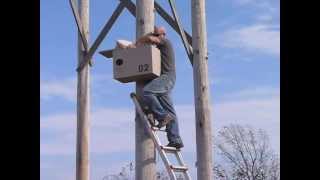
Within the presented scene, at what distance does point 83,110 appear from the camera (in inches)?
285

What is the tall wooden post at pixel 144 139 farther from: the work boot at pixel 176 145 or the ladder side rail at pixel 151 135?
the work boot at pixel 176 145

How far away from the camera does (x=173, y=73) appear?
17.3 feet

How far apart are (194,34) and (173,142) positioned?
1720 mm

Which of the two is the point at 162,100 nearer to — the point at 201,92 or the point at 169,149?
the point at 169,149

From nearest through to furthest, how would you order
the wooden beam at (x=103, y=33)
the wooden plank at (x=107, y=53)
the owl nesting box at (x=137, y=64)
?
the owl nesting box at (x=137, y=64) < the wooden plank at (x=107, y=53) < the wooden beam at (x=103, y=33)

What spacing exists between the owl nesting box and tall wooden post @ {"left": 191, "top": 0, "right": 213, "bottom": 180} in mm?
1358

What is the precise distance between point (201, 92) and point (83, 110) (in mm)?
1686

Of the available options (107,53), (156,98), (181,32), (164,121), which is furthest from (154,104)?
(181,32)

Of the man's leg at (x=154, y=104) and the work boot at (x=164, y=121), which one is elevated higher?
the man's leg at (x=154, y=104)

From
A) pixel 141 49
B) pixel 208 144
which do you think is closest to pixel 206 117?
pixel 208 144

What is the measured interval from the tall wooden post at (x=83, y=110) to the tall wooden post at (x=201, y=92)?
1.54 metres

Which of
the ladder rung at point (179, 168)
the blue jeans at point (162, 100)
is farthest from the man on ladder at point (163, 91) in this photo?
the ladder rung at point (179, 168)

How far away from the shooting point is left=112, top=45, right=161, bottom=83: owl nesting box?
486cm

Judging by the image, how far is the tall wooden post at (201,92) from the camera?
612cm
